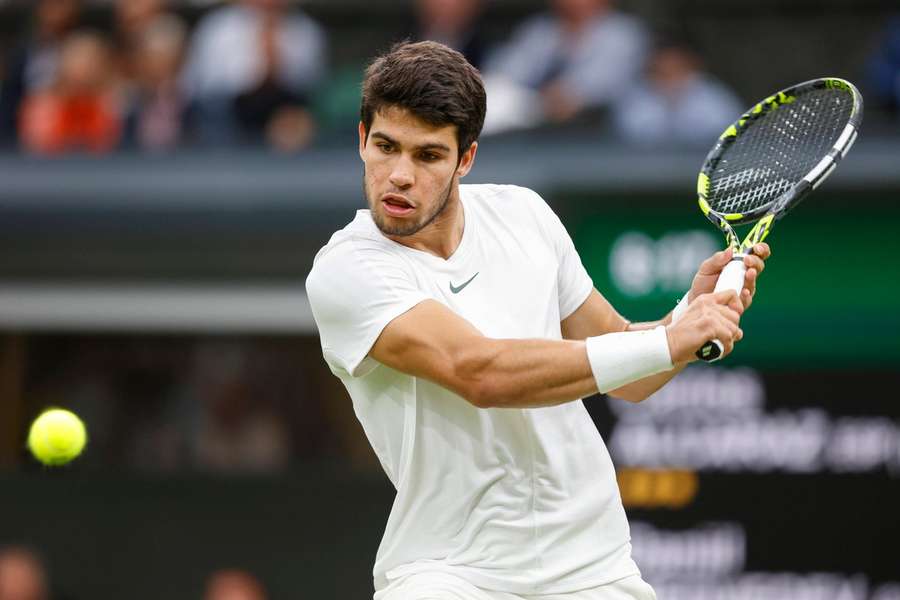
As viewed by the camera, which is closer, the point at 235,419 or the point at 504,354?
the point at 504,354

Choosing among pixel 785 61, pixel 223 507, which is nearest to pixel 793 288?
pixel 785 61

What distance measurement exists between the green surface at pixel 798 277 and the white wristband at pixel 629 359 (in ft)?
14.1

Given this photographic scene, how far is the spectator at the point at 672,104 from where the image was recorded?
9656 mm

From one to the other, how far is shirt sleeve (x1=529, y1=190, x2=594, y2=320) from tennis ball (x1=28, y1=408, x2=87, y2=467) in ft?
6.05

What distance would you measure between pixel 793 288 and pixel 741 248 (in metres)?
3.96

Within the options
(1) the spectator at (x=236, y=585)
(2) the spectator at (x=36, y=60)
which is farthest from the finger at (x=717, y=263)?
(2) the spectator at (x=36, y=60)

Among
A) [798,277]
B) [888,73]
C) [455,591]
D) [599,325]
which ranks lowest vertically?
[455,591]

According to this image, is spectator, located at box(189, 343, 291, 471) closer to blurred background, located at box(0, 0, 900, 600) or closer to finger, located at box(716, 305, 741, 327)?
blurred background, located at box(0, 0, 900, 600)

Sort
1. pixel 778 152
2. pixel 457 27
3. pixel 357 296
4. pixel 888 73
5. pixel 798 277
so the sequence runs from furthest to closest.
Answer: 1. pixel 457 27
2. pixel 888 73
3. pixel 798 277
4. pixel 778 152
5. pixel 357 296

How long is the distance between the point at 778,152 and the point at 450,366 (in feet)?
5.78

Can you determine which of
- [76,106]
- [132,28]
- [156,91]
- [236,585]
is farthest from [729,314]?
[132,28]

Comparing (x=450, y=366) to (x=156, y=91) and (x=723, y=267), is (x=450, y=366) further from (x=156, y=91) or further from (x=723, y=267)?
(x=156, y=91)

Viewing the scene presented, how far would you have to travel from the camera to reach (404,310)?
4434 mm

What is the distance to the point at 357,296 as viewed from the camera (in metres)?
4.50
